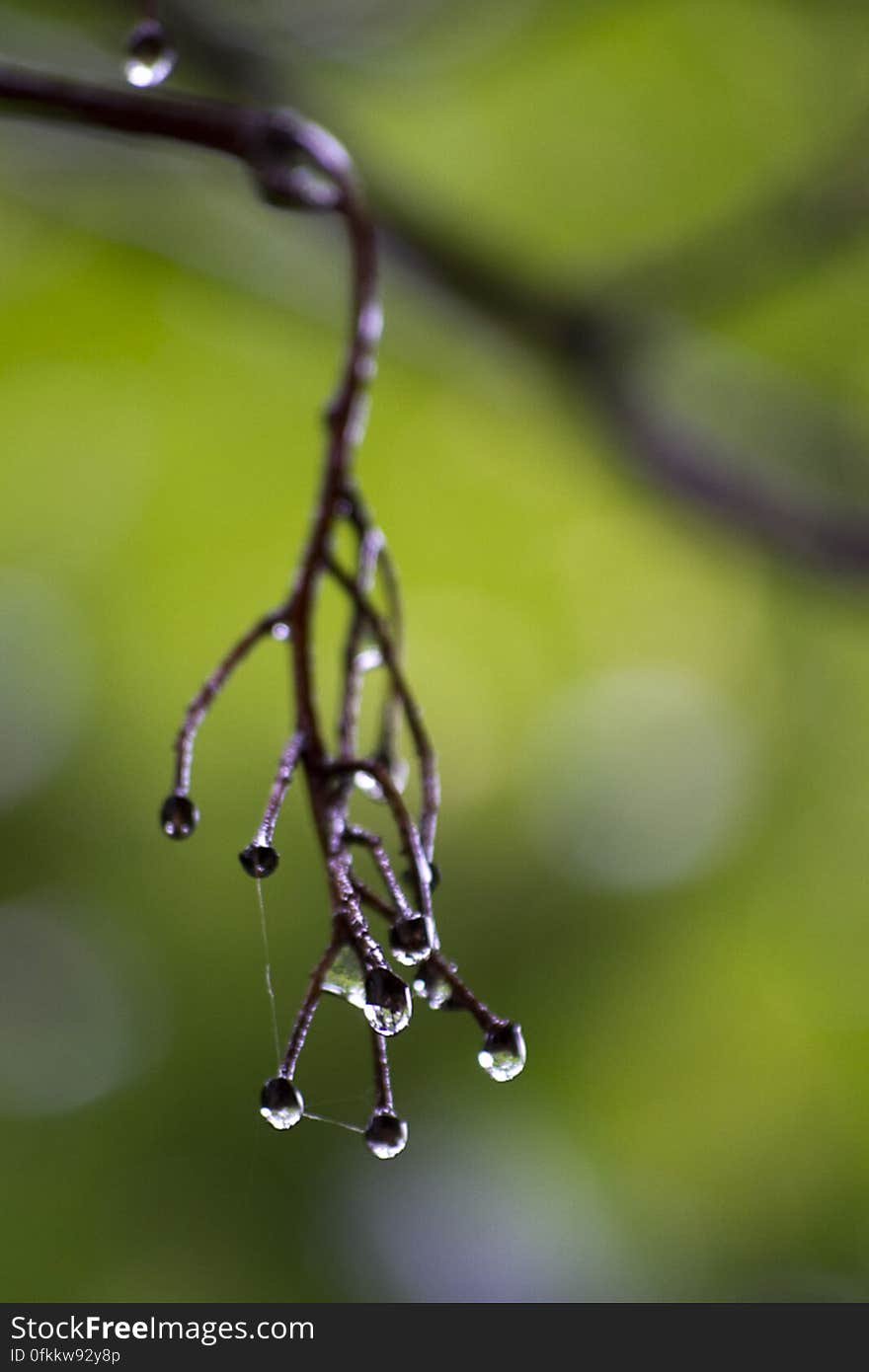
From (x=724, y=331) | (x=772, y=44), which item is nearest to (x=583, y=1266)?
(x=724, y=331)

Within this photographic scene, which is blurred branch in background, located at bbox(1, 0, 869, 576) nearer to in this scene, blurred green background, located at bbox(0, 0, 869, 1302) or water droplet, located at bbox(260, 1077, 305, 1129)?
blurred green background, located at bbox(0, 0, 869, 1302)

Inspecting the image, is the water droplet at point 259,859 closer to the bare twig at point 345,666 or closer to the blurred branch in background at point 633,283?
the bare twig at point 345,666

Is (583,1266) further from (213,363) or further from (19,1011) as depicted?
(213,363)

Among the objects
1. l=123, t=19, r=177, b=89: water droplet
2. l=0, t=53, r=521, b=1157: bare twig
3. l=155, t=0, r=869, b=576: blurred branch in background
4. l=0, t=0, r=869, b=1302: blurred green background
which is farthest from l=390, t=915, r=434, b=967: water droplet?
l=0, t=0, r=869, b=1302: blurred green background

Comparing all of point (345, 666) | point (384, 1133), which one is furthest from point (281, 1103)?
point (345, 666)

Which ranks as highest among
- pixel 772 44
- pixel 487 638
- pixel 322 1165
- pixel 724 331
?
pixel 772 44

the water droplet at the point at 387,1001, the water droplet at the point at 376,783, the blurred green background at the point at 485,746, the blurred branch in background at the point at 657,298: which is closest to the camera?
the water droplet at the point at 387,1001

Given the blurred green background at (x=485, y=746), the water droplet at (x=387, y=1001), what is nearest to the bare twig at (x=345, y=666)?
the water droplet at (x=387, y=1001)
